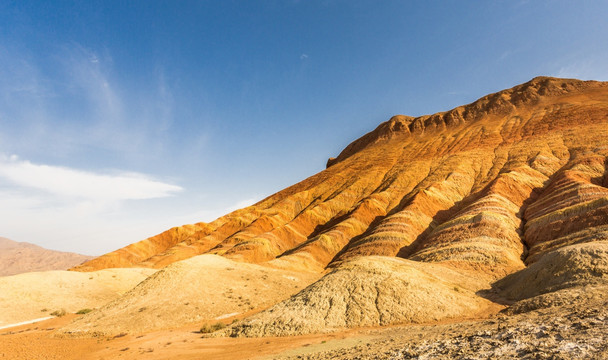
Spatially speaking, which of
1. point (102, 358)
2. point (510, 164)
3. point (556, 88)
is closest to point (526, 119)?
point (556, 88)

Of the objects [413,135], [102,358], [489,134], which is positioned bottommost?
[102,358]

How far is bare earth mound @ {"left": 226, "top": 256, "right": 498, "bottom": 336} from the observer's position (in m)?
20.0

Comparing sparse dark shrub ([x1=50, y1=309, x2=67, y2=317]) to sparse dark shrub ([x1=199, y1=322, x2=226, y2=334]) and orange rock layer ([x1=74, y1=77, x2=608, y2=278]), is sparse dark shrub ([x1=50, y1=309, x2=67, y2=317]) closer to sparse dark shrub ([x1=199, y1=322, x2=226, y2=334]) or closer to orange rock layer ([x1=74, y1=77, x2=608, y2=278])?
sparse dark shrub ([x1=199, y1=322, x2=226, y2=334])

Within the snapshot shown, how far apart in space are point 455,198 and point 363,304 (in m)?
56.8

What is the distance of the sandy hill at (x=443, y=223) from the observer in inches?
869

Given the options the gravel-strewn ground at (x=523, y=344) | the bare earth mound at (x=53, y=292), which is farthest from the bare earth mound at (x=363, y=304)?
the bare earth mound at (x=53, y=292)

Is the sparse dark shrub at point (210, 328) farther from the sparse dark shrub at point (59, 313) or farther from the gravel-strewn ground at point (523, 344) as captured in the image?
the sparse dark shrub at point (59, 313)

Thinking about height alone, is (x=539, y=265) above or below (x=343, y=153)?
below

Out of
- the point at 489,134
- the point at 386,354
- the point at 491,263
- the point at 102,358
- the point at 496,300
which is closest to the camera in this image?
the point at 386,354

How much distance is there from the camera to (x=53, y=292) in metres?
39.2

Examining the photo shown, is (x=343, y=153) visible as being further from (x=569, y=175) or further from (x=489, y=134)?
(x=569, y=175)

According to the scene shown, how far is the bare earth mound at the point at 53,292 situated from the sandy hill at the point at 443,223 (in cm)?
1593

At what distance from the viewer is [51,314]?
1332 inches

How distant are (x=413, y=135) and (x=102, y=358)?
12599 centimetres
